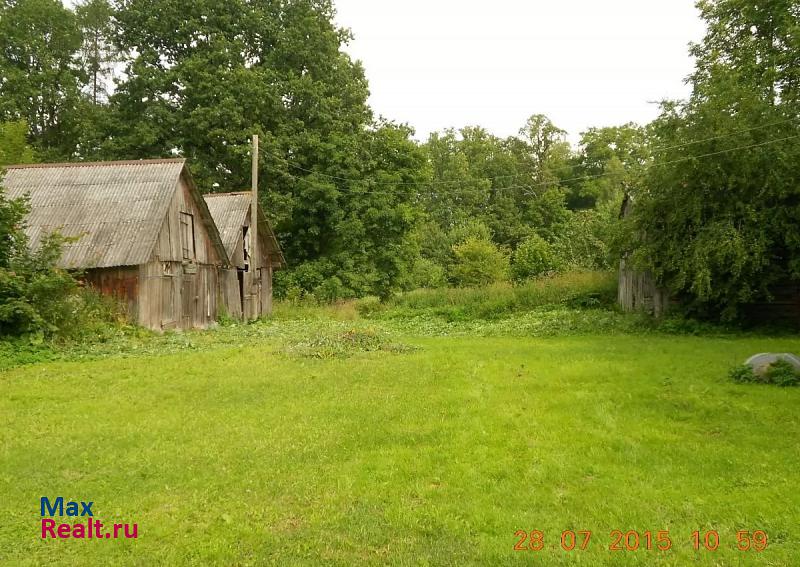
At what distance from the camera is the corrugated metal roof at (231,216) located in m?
27.1

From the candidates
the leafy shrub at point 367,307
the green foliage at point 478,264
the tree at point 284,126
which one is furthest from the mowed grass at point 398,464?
the green foliage at point 478,264

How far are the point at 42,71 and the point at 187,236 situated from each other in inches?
866

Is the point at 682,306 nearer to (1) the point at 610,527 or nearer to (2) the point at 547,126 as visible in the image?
(1) the point at 610,527

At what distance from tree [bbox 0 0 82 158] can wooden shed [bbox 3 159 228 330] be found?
1596cm

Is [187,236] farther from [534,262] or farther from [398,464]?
[534,262]

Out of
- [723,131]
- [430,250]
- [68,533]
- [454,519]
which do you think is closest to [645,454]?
[454,519]

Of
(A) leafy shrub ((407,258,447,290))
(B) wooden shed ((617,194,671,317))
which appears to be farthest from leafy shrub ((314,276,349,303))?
(B) wooden shed ((617,194,671,317))

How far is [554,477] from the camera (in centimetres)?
570

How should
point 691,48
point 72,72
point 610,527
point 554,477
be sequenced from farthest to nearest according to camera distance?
point 72,72
point 691,48
point 554,477
point 610,527

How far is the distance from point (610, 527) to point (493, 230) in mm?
53446

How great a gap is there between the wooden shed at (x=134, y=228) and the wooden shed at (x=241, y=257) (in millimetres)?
2537

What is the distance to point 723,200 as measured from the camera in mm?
17703

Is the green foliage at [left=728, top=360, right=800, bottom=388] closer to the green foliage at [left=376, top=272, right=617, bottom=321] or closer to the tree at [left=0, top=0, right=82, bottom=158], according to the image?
the green foliage at [left=376, top=272, right=617, bottom=321]

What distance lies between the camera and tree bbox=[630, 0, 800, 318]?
54.1 feet
